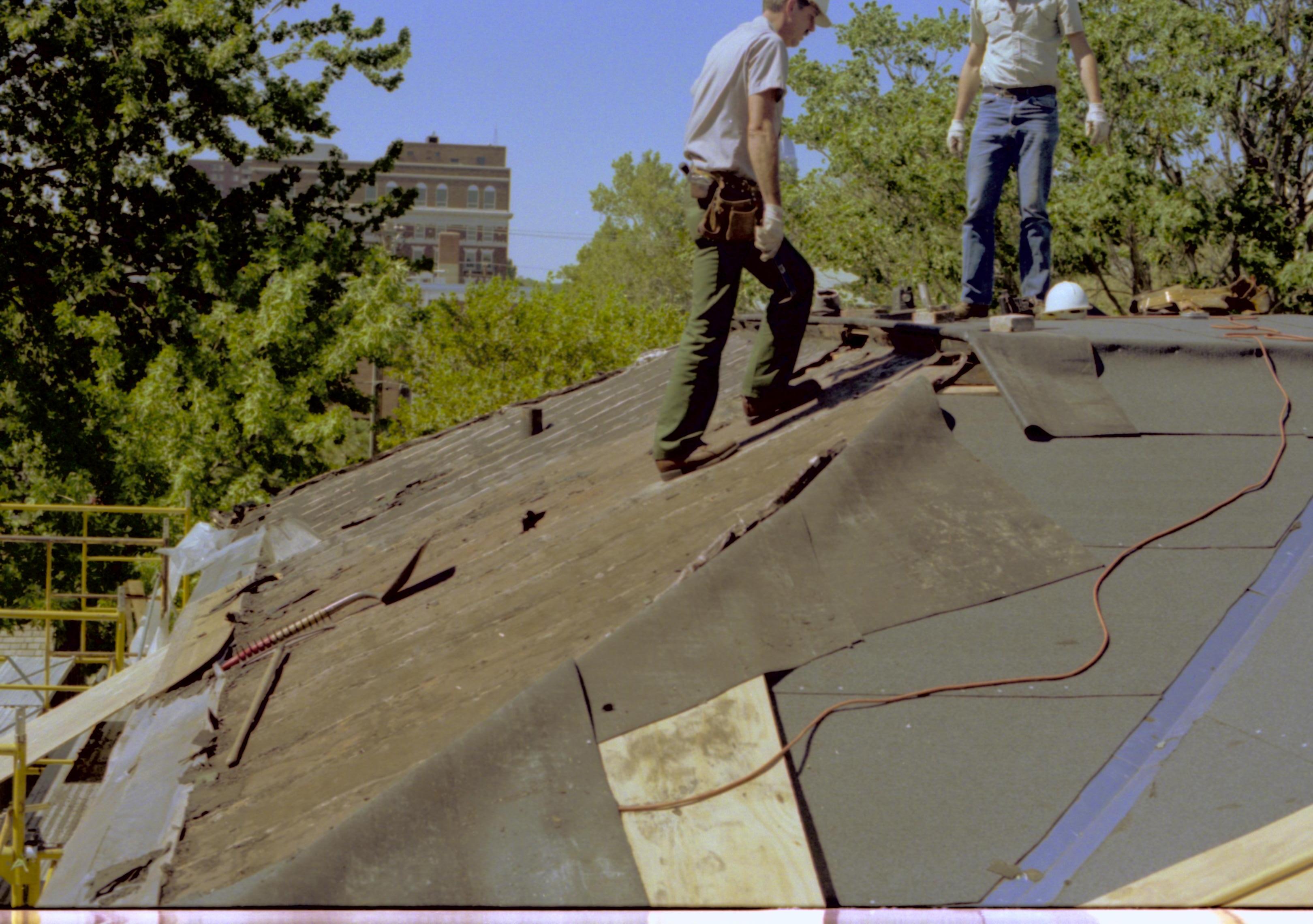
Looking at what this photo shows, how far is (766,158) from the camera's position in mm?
4531

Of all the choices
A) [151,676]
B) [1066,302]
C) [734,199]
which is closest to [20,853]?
[151,676]

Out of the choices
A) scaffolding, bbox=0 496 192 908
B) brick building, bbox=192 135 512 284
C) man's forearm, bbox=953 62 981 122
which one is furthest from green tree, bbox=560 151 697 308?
man's forearm, bbox=953 62 981 122

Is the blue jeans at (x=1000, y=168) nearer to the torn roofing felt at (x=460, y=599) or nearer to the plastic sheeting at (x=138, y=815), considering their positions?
the torn roofing felt at (x=460, y=599)

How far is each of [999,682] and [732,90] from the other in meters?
2.57

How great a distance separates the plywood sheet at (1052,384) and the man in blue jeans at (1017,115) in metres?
1.99

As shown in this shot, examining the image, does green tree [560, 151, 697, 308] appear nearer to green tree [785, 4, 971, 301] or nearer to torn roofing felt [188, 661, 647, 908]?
green tree [785, 4, 971, 301]

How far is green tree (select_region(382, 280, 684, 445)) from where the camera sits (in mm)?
24500

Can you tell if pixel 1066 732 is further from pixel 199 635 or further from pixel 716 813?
pixel 199 635

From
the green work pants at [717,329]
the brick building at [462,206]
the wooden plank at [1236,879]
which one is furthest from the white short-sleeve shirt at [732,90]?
the brick building at [462,206]

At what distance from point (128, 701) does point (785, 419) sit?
140 inches

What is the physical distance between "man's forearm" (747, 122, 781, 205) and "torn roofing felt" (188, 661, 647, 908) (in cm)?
244

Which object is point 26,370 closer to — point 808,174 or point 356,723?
point 808,174

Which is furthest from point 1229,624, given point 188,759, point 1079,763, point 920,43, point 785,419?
point 920,43

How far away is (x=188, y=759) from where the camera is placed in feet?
12.2
